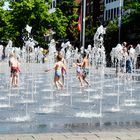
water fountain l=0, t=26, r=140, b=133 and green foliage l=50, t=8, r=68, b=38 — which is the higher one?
green foliage l=50, t=8, r=68, b=38

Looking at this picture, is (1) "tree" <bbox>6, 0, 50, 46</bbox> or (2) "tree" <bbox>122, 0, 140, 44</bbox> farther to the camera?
(1) "tree" <bbox>6, 0, 50, 46</bbox>

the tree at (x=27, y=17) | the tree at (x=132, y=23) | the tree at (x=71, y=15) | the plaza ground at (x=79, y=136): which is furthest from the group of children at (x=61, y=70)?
the tree at (x=71, y=15)

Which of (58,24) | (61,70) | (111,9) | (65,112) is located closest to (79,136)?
(65,112)

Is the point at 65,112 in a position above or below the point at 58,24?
below

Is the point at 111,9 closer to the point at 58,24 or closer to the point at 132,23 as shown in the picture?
the point at 58,24

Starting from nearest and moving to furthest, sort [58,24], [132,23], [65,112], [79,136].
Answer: [79,136] → [65,112] → [132,23] → [58,24]

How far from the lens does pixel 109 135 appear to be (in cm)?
1016

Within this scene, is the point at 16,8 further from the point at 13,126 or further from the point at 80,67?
the point at 13,126

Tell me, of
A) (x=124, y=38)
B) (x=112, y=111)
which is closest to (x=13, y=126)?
(x=112, y=111)

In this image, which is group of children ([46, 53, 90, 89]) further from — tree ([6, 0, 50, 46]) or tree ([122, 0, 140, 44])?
tree ([6, 0, 50, 46])

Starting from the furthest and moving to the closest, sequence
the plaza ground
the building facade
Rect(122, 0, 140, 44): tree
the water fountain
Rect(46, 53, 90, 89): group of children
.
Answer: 1. the building facade
2. Rect(122, 0, 140, 44): tree
3. Rect(46, 53, 90, 89): group of children
4. the water fountain
5. the plaza ground

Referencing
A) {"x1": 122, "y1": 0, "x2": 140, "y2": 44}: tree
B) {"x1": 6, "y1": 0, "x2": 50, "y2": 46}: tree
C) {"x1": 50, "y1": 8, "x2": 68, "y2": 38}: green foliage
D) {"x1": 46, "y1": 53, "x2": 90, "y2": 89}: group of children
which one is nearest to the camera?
{"x1": 46, "y1": 53, "x2": 90, "y2": 89}: group of children

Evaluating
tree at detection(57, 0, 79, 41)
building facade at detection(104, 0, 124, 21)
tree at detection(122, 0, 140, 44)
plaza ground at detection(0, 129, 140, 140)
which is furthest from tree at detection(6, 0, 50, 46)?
plaza ground at detection(0, 129, 140, 140)

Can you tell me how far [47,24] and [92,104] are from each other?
64.9 metres
